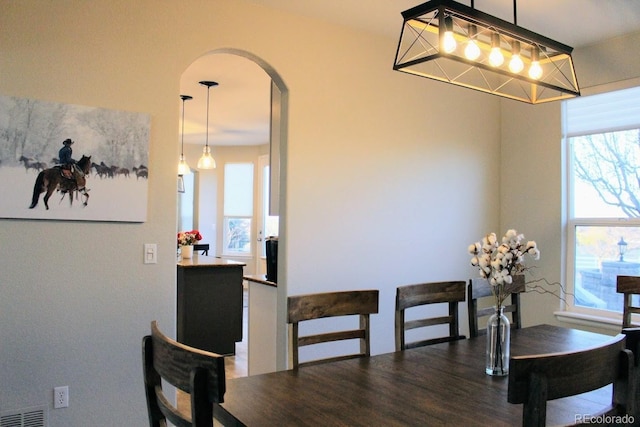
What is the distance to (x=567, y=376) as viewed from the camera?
1.14m

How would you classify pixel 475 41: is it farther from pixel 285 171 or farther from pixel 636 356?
pixel 285 171

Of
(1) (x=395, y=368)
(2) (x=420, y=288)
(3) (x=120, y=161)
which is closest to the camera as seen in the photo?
(1) (x=395, y=368)

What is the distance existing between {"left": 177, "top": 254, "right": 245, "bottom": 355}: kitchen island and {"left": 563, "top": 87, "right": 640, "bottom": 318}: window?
3.09 metres

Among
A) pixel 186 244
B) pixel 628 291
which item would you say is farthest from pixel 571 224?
pixel 186 244

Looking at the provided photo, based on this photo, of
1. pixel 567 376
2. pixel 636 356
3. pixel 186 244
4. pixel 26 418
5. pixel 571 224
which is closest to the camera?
pixel 567 376

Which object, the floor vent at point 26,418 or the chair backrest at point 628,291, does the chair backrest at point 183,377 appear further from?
the chair backrest at point 628,291

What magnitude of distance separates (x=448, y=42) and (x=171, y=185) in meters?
1.70

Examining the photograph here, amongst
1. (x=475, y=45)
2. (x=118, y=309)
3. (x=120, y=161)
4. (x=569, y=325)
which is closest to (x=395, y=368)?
(x=475, y=45)

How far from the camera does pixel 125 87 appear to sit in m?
2.73

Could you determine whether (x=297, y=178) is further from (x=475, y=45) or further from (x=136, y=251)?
(x=475, y=45)

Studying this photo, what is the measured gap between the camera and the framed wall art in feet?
8.00

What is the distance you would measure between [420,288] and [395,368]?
581mm

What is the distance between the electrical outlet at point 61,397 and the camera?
2.51m

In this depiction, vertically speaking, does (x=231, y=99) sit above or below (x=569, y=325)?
above
